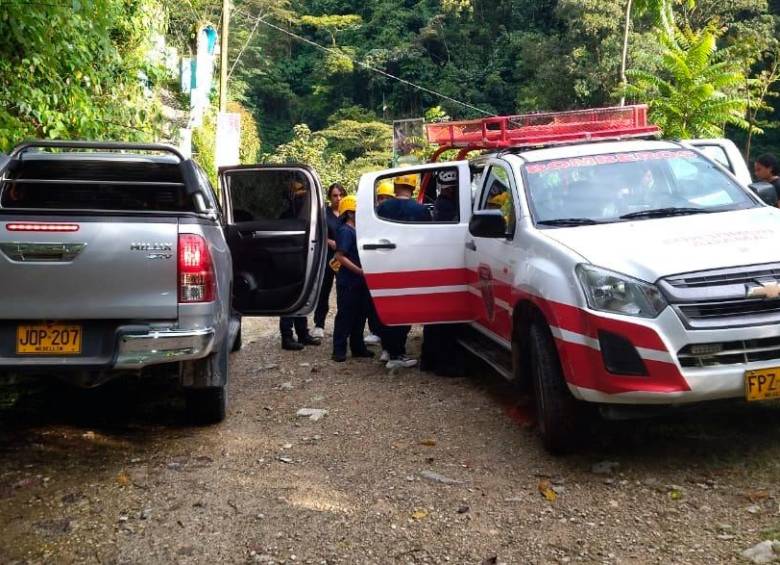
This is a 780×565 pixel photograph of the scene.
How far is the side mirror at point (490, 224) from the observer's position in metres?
5.24

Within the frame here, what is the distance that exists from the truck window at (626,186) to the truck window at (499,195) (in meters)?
0.18

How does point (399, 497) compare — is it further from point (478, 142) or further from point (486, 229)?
point (478, 142)

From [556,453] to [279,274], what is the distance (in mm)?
3435

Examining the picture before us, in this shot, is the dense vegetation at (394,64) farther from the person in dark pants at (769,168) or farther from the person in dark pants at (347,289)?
the person in dark pants at (769,168)


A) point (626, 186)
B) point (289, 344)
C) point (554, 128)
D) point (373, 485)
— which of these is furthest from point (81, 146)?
point (554, 128)

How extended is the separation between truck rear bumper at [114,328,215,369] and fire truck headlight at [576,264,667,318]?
6.88 ft

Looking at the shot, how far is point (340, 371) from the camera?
7.43 m

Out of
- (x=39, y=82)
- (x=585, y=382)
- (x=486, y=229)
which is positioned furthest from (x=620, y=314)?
(x=39, y=82)

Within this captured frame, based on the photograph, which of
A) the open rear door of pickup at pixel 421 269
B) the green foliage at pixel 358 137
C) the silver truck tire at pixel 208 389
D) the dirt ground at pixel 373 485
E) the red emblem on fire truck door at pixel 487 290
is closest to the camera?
the dirt ground at pixel 373 485

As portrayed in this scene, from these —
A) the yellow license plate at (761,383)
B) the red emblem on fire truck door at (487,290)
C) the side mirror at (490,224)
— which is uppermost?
the side mirror at (490,224)

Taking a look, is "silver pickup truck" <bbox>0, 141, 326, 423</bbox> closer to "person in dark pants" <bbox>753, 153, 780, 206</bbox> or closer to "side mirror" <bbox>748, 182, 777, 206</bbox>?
"side mirror" <bbox>748, 182, 777, 206</bbox>

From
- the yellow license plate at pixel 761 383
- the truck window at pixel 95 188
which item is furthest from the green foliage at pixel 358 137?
the yellow license plate at pixel 761 383

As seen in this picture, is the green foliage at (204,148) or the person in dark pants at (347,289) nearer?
the person in dark pants at (347,289)

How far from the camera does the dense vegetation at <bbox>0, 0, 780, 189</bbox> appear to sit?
22.5 ft
